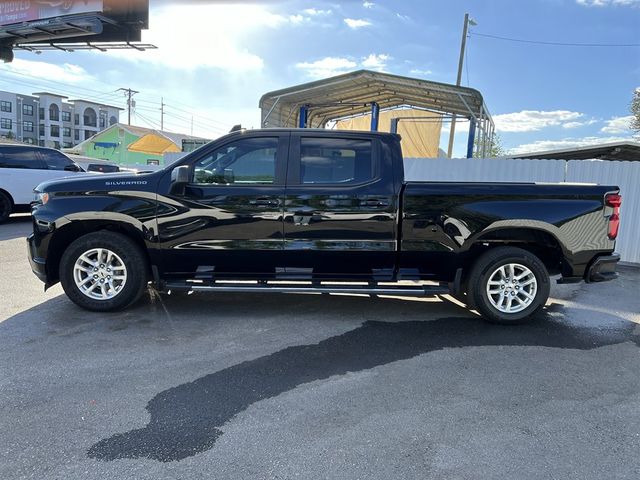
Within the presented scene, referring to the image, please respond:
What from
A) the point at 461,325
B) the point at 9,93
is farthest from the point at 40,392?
the point at 9,93

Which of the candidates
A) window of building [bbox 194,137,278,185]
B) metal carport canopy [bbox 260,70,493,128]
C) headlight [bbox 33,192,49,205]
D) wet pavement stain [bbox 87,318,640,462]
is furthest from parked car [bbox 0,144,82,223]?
wet pavement stain [bbox 87,318,640,462]

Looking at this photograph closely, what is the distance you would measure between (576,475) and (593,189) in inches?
134

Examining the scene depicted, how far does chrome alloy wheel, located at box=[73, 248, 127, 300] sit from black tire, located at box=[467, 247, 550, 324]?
3793mm

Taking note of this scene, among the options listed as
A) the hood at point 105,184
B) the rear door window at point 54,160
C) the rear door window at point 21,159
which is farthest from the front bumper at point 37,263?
the rear door window at point 54,160

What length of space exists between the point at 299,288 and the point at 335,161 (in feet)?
4.66

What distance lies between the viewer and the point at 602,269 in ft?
17.2

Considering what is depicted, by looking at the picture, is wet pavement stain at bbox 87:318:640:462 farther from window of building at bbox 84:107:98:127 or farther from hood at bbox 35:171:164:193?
window of building at bbox 84:107:98:127

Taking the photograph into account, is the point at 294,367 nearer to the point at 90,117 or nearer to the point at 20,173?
the point at 20,173

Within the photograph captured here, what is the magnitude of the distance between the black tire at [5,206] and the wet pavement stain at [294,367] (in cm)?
1079

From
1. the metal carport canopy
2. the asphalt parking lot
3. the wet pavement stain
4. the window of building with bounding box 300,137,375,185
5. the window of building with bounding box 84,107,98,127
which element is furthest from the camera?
the window of building with bounding box 84,107,98,127

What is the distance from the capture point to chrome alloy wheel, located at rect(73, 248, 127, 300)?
201 inches

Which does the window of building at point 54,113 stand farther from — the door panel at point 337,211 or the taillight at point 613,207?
the taillight at point 613,207

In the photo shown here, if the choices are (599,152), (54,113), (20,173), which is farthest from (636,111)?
(54,113)

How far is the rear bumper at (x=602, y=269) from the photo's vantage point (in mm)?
5215
